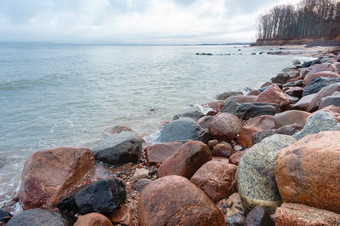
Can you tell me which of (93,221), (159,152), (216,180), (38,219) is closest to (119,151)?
(159,152)

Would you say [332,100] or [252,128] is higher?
[332,100]

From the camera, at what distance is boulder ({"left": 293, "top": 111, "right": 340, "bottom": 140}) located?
3.14m

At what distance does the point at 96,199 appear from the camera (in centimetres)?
297

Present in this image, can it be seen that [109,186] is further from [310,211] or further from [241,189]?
[310,211]

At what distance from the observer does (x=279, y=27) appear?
75188 mm

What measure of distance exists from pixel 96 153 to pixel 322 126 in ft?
13.2

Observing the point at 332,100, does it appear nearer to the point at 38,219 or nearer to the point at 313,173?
the point at 313,173

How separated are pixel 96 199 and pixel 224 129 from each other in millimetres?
3150

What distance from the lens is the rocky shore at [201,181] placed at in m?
2.15

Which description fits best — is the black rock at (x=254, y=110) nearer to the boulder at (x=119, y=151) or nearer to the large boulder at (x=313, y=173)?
the boulder at (x=119, y=151)

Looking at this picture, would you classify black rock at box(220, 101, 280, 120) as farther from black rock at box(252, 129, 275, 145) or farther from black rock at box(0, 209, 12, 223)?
black rock at box(0, 209, 12, 223)

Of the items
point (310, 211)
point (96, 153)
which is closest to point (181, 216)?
point (310, 211)

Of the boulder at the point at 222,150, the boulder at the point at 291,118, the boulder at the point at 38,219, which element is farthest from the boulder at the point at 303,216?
the boulder at the point at 291,118

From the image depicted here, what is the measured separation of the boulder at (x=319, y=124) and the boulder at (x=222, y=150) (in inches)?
55.5
